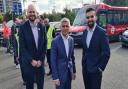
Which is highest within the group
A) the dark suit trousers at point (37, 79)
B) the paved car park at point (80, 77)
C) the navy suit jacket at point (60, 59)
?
the navy suit jacket at point (60, 59)

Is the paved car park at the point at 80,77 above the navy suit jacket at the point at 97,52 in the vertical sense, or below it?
below

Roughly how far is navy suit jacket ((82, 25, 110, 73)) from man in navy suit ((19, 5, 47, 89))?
111 cm

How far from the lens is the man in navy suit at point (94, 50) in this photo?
5.78 m

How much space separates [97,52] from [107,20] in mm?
19472

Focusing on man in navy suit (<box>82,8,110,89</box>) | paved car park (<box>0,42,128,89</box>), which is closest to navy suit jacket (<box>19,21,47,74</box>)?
man in navy suit (<box>82,8,110,89</box>)

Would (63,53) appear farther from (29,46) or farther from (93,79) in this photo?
(29,46)

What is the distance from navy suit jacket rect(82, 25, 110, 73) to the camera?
578 centimetres

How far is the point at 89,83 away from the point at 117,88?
3585 mm

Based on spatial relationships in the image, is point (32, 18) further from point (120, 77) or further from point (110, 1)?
point (110, 1)

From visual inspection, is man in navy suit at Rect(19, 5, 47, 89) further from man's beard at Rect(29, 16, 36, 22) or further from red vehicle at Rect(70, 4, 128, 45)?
red vehicle at Rect(70, 4, 128, 45)

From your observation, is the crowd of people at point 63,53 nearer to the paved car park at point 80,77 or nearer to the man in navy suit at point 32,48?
the man in navy suit at point 32,48

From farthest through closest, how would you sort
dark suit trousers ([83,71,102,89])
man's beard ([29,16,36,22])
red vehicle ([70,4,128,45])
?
red vehicle ([70,4,128,45]) < man's beard ([29,16,36,22]) < dark suit trousers ([83,71,102,89])

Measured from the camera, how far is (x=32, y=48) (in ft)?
21.5

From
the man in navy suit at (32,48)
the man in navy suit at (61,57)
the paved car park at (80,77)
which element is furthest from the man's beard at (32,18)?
the paved car park at (80,77)
